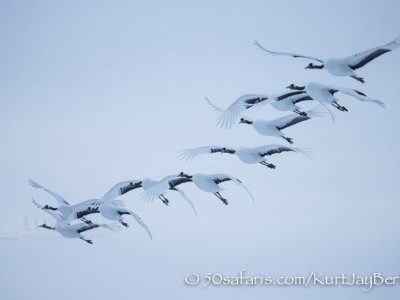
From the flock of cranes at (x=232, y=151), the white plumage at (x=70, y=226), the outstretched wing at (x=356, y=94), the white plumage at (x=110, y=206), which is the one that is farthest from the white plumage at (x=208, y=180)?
the outstretched wing at (x=356, y=94)

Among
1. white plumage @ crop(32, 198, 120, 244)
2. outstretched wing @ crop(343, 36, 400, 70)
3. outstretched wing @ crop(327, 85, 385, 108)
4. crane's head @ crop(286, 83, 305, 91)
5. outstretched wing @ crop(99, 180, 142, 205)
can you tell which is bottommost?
white plumage @ crop(32, 198, 120, 244)

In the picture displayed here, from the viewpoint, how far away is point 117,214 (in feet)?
19.9

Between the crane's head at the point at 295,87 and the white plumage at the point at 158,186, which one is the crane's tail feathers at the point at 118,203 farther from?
the crane's head at the point at 295,87

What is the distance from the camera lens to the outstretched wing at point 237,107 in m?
5.58

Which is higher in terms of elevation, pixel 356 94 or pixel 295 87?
pixel 295 87

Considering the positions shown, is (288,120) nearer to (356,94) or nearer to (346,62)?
(346,62)

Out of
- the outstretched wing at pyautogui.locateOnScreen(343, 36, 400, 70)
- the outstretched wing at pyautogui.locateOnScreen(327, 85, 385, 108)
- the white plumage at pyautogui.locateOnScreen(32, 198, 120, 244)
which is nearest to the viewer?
the outstretched wing at pyautogui.locateOnScreen(327, 85, 385, 108)

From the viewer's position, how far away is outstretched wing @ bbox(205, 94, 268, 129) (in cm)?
558

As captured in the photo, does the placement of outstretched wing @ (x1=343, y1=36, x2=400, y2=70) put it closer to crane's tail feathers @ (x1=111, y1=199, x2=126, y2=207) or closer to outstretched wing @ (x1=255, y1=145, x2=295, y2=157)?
outstretched wing @ (x1=255, y1=145, x2=295, y2=157)

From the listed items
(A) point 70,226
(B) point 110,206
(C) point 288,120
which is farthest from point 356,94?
(A) point 70,226

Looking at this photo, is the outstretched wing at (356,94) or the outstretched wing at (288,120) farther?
the outstretched wing at (288,120)

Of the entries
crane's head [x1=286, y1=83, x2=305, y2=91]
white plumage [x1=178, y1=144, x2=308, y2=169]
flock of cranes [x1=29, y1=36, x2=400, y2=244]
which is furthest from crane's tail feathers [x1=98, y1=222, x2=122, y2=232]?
crane's head [x1=286, y1=83, x2=305, y2=91]

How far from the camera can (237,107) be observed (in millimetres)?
5633

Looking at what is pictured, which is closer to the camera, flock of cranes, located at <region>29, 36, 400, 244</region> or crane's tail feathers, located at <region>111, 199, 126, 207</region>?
flock of cranes, located at <region>29, 36, 400, 244</region>
